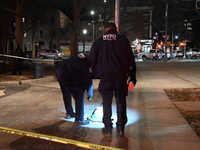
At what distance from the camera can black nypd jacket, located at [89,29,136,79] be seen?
14.9ft

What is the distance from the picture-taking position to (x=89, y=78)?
5238 mm

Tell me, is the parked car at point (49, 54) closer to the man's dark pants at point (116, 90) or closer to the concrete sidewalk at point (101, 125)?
the concrete sidewalk at point (101, 125)

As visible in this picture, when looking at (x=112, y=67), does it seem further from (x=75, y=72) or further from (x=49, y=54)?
(x=49, y=54)

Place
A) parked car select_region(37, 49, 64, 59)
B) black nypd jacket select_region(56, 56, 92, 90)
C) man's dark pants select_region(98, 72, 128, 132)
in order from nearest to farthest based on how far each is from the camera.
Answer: man's dark pants select_region(98, 72, 128, 132), black nypd jacket select_region(56, 56, 92, 90), parked car select_region(37, 49, 64, 59)

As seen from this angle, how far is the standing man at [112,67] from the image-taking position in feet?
14.8

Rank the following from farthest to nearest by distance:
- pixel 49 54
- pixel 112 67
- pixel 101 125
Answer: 1. pixel 49 54
2. pixel 101 125
3. pixel 112 67

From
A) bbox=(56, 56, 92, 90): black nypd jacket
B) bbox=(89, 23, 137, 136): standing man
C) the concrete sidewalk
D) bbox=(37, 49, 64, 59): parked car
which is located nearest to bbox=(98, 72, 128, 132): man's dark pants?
bbox=(89, 23, 137, 136): standing man

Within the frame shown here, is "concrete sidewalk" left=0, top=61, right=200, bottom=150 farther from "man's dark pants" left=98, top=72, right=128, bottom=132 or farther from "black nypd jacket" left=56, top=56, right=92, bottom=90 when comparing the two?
"black nypd jacket" left=56, top=56, right=92, bottom=90

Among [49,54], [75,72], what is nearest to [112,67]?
[75,72]

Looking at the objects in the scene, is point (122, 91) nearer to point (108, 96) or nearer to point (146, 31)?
point (108, 96)

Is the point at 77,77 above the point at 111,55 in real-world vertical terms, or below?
below

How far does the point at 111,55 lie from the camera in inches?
179

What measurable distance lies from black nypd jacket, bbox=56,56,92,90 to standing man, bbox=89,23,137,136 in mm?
470

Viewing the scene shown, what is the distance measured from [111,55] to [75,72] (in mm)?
1082
